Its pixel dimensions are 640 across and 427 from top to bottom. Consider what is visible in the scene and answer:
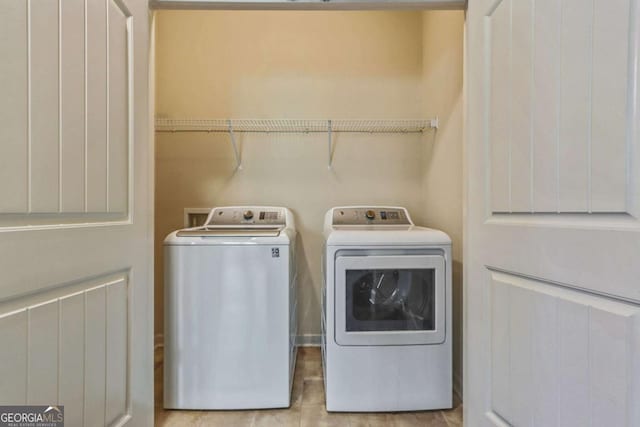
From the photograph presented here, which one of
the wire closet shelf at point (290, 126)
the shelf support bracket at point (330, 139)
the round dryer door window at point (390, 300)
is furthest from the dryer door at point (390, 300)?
the wire closet shelf at point (290, 126)

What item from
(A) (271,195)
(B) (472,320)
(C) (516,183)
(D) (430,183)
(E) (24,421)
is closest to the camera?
(E) (24,421)

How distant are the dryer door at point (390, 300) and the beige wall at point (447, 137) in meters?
0.31

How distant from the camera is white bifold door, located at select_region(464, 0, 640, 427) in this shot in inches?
24.5

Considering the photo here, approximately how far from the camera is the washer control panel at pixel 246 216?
2.02 m

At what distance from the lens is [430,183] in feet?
7.04

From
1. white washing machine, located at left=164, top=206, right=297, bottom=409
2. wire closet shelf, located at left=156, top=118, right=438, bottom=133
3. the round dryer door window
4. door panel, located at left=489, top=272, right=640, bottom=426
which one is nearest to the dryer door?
the round dryer door window

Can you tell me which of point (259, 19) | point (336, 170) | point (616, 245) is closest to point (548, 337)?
point (616, 245)

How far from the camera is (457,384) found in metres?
1.68

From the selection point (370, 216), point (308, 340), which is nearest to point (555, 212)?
point (370, 216)

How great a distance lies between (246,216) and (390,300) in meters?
1.08

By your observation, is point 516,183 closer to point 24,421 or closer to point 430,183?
point 430,183

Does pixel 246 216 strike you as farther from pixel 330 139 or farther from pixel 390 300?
pixel 390 300

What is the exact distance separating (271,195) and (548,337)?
184 centimetres

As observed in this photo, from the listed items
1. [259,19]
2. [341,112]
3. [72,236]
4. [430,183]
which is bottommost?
[72,236]
